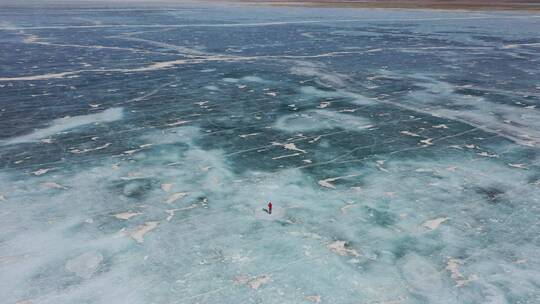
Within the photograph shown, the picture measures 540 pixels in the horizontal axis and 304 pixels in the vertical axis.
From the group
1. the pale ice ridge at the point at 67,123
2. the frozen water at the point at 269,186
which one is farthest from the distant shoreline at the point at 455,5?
the pale ice ridge at the point at 67,123

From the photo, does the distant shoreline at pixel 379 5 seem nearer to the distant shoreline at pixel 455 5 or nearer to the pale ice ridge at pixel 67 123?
the distant shoreline at pixel 455 5

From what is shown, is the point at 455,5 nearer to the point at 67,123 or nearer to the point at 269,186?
the point at 67,123

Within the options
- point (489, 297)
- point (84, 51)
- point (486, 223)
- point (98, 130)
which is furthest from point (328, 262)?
point (84, 51)

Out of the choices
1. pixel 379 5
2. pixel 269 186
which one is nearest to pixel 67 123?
pixel 269 186

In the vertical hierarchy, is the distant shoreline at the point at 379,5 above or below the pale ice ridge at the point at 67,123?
above

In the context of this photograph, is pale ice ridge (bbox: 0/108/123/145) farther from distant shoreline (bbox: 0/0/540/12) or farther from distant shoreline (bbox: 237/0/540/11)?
distant shoreline (bbox: 237/0/540/11)

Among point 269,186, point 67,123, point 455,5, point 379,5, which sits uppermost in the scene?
point 379,5

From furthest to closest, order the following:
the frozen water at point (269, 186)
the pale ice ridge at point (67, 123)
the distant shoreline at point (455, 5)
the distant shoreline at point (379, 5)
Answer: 1. the distant shoreline at point (379, 5)
2. the distant shoreline at point (455, 5)
3. the pale ice ridge at point (67, 123)
4. the frozen water at point (269, 186)

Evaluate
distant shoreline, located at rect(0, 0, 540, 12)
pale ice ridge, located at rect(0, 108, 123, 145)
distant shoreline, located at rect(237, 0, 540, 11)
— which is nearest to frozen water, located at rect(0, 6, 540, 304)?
pale ice ridge, located at rect(0, 108, 123, 145)
